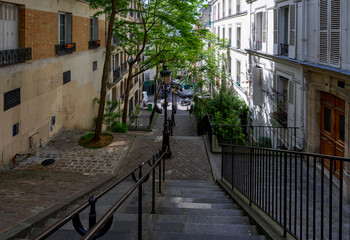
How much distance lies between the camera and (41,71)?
1132 cm

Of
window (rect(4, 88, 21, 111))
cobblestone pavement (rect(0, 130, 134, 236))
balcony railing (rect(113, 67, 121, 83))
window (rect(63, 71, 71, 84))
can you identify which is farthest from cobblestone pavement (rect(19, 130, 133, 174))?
balcony railing (rect(113, 67, 121, 83))

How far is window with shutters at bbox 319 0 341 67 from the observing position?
8539 mm

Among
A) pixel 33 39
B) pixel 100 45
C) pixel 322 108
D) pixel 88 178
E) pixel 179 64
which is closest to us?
pixel 88 178

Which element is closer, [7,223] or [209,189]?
[7,223]

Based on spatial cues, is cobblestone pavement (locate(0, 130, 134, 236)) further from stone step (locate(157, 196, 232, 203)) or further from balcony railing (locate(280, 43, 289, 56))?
balcony railing (locate(280, 43, 289, 56))

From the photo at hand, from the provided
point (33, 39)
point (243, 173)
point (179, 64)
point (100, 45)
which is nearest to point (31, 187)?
point (243, 173)

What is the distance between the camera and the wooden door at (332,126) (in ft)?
28.9

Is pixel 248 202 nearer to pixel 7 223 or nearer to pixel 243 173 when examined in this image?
pixel 243 173

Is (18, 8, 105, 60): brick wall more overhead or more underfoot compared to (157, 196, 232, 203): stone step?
more overhead

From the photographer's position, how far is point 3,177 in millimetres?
8023

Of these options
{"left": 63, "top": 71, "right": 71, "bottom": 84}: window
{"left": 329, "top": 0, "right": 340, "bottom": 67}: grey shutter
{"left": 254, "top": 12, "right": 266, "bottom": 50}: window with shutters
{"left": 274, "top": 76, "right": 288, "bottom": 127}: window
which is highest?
{"left": 254, "top": 12, "right": 266, "bottom": 50}: window with shutters

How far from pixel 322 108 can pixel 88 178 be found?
779 cm

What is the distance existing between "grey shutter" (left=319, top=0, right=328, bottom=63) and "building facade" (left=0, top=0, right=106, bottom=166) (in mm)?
9523

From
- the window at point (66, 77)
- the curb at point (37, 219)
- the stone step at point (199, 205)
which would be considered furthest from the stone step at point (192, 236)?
the window at point (66, 77)
